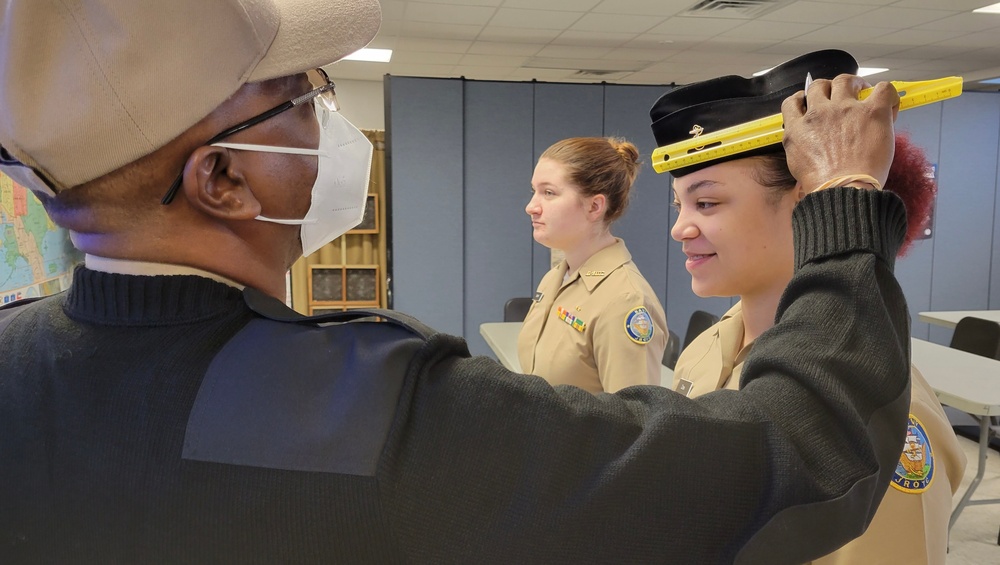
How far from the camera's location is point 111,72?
0.58m

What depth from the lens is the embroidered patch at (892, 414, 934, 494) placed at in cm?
93

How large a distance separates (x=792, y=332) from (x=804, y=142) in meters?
0.23

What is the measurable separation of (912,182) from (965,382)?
2.44 metres

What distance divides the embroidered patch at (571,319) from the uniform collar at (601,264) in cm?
12

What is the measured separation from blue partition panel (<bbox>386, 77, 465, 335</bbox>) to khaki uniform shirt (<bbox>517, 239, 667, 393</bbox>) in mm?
2487

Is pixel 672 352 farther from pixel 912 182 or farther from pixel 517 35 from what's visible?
pixel 517 35

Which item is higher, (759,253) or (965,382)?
(759,253)

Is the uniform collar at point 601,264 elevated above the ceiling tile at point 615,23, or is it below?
below

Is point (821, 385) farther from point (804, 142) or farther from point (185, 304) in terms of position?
point (185, 304)

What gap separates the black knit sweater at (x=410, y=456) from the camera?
541 mm

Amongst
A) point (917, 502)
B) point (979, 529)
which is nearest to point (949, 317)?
point (979, 529)

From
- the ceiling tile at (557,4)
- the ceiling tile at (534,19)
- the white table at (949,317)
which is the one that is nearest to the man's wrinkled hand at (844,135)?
the white table at (949,317)

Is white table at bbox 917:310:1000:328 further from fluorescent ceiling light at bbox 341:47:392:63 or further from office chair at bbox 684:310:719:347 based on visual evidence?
fluorescent ceiling light at bbox 341:47:392:63

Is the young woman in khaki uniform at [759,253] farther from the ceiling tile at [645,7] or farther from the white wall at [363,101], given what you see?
the white wall at [363,101]
